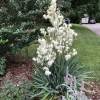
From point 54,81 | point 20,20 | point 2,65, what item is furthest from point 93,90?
point 20,20

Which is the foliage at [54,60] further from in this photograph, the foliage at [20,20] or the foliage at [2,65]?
the foliage at [20,20]

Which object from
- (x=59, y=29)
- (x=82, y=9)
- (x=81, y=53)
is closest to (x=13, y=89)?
(x=59, y=29)

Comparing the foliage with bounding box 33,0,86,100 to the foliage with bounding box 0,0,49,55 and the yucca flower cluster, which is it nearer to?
the yucca flower cluster

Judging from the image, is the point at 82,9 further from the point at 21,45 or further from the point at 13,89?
the point at 13,89

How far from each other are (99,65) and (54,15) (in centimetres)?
364

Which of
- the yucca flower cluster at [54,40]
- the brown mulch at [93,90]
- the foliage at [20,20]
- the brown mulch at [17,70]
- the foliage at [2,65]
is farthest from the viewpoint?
the foliage at [20,20]

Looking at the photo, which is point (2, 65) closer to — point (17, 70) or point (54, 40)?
point (17, 70)

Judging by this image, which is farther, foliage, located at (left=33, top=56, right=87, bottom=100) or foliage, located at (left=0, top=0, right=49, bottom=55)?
foliage, located at (left=0, top=0, right=49, bottom=55)

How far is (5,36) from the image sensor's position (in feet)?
28.3

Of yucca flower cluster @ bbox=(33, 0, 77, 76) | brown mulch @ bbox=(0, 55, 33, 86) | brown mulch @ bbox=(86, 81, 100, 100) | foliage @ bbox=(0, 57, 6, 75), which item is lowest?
brown mulch @ bbox=(86, 81, 100, 100)

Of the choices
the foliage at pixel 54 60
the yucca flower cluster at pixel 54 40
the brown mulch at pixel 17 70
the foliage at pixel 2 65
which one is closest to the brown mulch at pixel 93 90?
the foliage at pixel 54 60

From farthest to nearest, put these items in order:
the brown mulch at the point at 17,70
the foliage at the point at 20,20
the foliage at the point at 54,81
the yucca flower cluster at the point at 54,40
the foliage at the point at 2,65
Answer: the foliage at the point at 20,20 < the foliage at the point at 2,65 < the brown mulch at the point at 17,70 < the foliage at the point at 54,81 < the yucca flower cluster at the point at 54,40

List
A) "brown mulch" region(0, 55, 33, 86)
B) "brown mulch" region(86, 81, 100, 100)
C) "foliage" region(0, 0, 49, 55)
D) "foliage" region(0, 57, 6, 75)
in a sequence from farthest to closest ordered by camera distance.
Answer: "foliage" region(0, 0, 49, 55) → "foliage" region(0, 57, 6, 75) → "brown mulch" region(0, 55, 33, 86) → "brown mulch" region(86, 81, 100, 100)

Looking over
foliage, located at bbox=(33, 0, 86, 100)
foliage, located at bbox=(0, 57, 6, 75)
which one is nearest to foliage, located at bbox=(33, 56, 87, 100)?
foliage, located at bbox=(33, 0, 86, 100)
